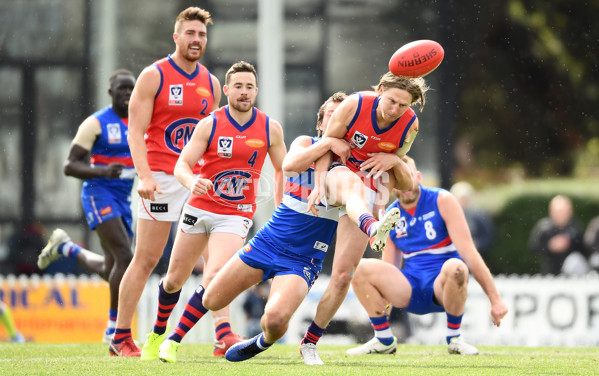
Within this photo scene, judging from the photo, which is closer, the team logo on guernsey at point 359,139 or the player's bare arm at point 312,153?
the player's bare arm at point 312,153

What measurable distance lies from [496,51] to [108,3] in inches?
386

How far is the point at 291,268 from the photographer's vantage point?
7.08m

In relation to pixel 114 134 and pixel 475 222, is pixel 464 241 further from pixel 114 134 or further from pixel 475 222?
pixel 475 222

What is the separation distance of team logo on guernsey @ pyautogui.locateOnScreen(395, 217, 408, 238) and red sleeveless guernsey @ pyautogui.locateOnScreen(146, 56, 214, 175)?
6.22ft

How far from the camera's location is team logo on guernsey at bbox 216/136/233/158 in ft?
25.5

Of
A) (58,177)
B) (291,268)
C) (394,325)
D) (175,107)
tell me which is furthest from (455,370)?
(58,177)

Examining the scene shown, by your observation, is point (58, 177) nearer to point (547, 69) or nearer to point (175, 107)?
point (175, 107)

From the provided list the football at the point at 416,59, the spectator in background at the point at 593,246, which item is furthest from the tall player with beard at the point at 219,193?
the spectator in background at the point at 593,246

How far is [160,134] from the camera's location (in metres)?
8.31

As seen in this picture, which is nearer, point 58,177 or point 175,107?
point 175,107

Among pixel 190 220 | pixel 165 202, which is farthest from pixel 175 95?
pixel 190 220

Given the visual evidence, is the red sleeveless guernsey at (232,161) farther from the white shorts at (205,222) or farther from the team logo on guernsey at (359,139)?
the team logo on guernsey at (359,139)

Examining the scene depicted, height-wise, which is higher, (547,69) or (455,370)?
(547,69)

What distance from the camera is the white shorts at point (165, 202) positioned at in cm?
816
